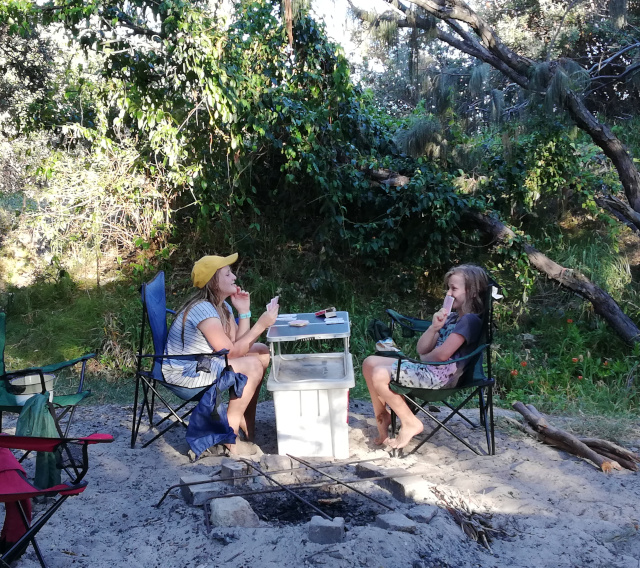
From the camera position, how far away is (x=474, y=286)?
3457mm

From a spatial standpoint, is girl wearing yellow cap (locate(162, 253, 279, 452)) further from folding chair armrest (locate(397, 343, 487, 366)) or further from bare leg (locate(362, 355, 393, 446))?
folding chair armrest (locate(397, 343, 487, 366))

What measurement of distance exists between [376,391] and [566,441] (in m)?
1.06

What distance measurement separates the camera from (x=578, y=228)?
7.32 metres

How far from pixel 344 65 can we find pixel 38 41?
3.90 metres

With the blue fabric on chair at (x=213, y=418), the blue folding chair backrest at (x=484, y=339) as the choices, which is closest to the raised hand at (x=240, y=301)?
the blue fabric on chair at (x=213, y=418)

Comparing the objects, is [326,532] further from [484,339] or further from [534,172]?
[534,172]

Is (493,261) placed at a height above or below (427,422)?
above

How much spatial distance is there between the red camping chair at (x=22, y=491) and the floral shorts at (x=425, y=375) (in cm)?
170

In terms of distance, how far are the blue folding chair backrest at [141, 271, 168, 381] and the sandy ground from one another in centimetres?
50

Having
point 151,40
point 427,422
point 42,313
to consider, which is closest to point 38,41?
point 151,40

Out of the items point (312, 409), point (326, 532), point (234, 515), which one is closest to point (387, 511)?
point (326, 532)

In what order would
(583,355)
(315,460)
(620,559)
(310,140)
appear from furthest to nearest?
(310,140), (583,355), (315,460), (620,559)

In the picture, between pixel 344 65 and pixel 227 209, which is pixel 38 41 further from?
pixel 344 65

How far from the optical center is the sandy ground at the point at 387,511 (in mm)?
2240
